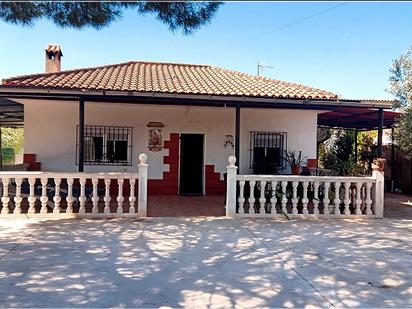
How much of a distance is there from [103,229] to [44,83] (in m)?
4.39

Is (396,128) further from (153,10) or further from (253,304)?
(253,304)

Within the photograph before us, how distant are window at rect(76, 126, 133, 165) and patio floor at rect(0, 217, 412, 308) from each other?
174 inches

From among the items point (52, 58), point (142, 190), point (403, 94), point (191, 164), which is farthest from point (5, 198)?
point (403, 94)

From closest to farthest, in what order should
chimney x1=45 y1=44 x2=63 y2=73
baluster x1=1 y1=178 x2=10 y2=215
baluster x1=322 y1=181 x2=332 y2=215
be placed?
baluster x1=1 y1=178 x2=10 y2=215, baluster x1=322 y1=181 x2=332 y2=215, chimney x1=45 y1=44 x2=63 y2=73

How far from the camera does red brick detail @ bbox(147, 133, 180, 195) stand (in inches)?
470

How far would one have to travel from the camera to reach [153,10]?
5.73 meters

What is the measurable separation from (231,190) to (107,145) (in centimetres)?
522

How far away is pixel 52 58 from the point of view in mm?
14305

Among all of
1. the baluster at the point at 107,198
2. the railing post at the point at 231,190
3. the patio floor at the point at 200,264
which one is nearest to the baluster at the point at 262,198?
the railing post at the point at 231,190

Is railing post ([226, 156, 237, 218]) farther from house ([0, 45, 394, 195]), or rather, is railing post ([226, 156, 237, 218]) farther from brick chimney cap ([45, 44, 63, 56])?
brick chimney cap ([45, 44, 63, 56])

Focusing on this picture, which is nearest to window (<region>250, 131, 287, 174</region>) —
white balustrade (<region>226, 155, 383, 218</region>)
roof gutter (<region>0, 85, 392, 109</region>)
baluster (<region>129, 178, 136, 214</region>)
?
roof gutter (<region>0, 85, 392, 109</region>)

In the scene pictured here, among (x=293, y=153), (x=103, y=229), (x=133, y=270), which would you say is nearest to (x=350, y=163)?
(x=293, y=153)

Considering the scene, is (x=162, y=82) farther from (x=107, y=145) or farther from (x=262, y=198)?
(x=262, y=198)

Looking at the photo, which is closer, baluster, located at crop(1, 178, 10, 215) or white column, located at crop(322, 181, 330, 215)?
baluster, located at crop(1, 178, 10, 215)
